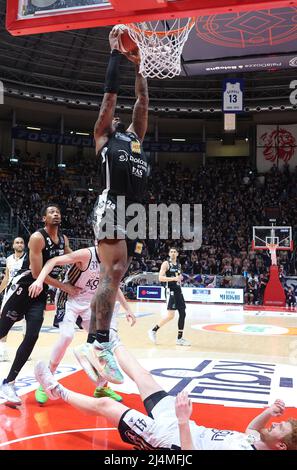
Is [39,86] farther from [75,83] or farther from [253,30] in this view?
[253,30]

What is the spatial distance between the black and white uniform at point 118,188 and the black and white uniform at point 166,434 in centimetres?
118

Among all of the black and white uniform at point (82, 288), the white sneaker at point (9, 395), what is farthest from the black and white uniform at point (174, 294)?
the white sneaker at point (9, 395)

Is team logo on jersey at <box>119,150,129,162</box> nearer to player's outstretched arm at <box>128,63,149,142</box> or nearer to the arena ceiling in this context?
player's outstretched arm at <box>128,63,149,142</box>

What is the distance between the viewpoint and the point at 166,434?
293cm

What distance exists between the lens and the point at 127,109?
88.4ft

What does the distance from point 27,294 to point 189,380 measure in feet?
7.24

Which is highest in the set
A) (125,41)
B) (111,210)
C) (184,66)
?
(184,66)

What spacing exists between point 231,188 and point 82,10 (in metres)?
24.9

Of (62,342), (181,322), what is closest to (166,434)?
(62,342)

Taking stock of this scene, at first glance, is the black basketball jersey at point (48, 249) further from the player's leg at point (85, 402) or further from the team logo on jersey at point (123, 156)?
the team logo on jersey at point (123, 156)

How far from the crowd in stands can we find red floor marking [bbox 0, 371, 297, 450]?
15.8m

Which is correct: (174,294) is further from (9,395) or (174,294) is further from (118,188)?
(118,188)

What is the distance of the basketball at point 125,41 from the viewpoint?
3.74m

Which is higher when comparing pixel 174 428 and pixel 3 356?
pixel 174 428
